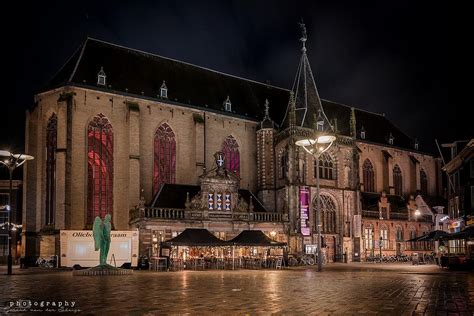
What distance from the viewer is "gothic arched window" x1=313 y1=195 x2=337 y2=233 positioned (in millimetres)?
54531

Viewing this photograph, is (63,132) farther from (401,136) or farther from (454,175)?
(401,136)

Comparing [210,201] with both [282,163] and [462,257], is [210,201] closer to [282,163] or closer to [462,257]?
[282,163]

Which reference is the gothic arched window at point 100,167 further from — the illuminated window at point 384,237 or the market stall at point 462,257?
the illuminated window at point 384,237

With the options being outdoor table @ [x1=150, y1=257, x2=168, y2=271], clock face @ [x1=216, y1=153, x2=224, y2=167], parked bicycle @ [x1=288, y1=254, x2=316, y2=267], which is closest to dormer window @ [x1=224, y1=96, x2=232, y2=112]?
clock face @ [x1=216, y1=153, x2=224, y2=167]

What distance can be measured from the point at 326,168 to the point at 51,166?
26.4 m

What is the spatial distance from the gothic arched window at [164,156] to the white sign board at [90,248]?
926 centimetres

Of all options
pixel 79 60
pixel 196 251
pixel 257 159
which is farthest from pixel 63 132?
pixel 257 159

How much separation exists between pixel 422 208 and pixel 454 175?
17228 mm

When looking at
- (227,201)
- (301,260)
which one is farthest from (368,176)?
(227,201)

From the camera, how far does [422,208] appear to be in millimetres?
67188

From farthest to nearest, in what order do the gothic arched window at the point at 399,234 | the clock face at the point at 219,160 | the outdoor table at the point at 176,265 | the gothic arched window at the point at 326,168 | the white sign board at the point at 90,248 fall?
1. the gothic arched window at the point at 399,234
2. the gothic arched window at the point at 326,168
3. the clock face at the point at 219,160
4. the white sign board at the point at 90,248
5. the outdoor table at the point at 176,265

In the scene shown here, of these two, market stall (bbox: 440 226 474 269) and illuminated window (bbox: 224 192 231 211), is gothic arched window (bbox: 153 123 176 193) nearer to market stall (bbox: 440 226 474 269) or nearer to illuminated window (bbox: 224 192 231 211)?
illuminated window (bbox: 224 192 231 211)

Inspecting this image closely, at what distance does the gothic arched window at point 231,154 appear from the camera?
55.0 meters

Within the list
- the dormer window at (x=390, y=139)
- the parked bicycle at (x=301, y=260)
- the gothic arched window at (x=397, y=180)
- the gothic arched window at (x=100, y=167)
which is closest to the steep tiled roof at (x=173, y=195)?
the gothic arched window at (x=100, y=167)
